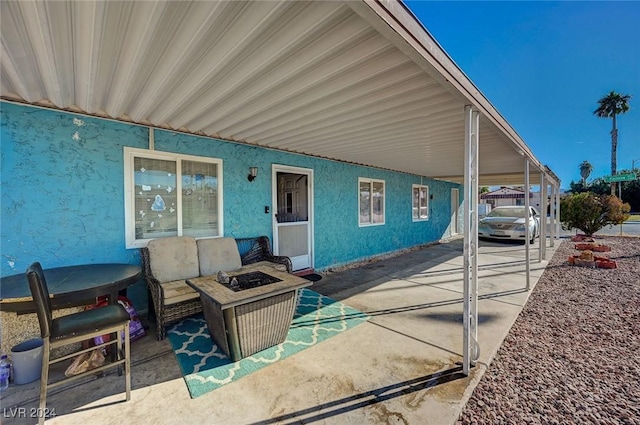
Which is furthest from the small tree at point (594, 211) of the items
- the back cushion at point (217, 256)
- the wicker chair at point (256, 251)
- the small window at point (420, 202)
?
the back cushion at point (217, 256)

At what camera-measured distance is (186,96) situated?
258 centimetres

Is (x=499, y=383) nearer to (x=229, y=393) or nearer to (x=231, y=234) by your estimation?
(x=229, y=393)

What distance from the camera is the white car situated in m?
9.85

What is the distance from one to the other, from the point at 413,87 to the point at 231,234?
3.49 m

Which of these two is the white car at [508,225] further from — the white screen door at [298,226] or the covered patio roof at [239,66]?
the white screen door at [298,226]

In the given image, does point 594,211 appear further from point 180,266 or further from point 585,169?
point 585,169

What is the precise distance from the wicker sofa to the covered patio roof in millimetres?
1698

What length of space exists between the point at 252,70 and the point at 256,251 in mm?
3166

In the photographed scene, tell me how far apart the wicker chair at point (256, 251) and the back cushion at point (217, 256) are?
0.39 meters

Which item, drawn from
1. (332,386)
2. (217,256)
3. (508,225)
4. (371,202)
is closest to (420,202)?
(371,202)

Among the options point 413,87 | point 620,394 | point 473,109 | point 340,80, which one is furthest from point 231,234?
point 620,394

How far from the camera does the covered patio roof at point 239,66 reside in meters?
1.45

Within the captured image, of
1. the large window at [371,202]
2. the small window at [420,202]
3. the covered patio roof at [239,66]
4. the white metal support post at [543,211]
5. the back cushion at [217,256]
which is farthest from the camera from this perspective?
the small window at [420,202]

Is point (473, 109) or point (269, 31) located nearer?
point (269, 31)
